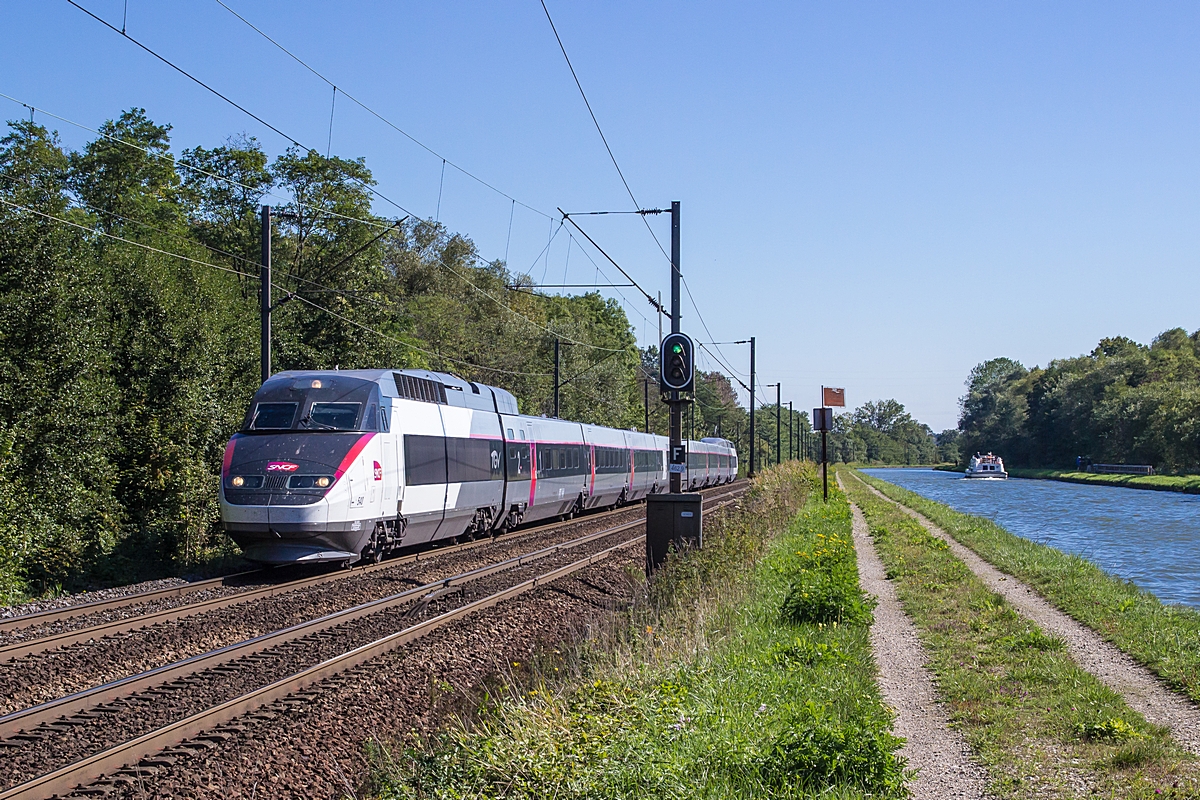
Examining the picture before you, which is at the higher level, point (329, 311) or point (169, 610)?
point (329, 311)

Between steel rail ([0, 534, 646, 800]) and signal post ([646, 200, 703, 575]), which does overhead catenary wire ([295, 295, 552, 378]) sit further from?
steel rail ([0, 534, 646, 800])

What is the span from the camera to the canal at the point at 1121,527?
67.2 ft

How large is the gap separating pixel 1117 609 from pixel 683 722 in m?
8.50

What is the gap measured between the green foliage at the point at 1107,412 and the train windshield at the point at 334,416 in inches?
2730

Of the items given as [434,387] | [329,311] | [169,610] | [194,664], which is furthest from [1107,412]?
[194,664]

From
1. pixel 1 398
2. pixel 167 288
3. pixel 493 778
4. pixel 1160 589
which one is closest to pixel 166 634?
pixel 493 778

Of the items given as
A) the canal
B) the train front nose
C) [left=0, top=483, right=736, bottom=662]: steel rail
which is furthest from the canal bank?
the train front nose

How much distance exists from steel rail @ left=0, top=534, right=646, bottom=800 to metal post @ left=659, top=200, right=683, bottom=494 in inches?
162

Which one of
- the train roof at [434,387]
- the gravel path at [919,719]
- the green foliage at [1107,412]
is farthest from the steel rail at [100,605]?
the green foliage at [1107,412]

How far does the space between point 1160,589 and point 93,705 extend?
1698cm

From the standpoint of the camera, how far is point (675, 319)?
17312mm

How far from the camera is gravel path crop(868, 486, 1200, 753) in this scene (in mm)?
7434

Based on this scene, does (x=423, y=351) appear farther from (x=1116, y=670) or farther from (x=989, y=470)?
(x=989, y=470)

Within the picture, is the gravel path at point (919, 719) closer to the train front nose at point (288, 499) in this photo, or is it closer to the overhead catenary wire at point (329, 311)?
the train front nose at point (288, 499)
